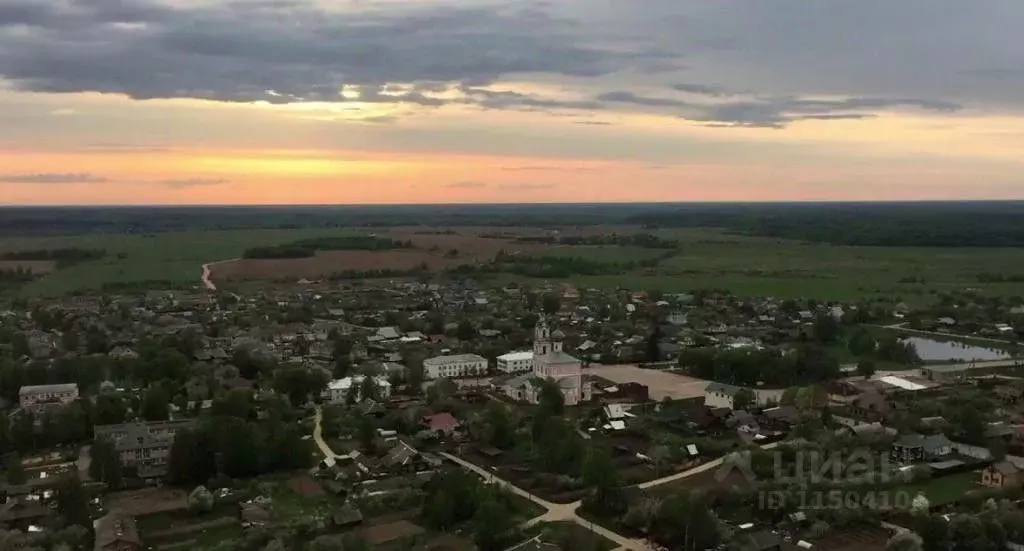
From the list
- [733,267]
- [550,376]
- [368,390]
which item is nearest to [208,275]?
[733,267]

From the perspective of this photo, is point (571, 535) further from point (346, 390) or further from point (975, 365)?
point (975, 365)

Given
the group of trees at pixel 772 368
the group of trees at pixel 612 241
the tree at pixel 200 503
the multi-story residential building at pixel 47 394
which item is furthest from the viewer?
the group of trees at pixel 612 241

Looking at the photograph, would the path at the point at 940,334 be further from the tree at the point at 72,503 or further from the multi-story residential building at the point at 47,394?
the tree at the point at 72,503

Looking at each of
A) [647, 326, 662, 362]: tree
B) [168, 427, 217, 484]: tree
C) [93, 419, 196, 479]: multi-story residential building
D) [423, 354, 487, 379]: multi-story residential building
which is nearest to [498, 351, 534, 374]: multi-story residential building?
[423, 354, 487, 379]: multi-story residential building

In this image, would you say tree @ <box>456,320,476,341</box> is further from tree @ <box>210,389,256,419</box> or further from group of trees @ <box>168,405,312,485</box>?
group of trees @ <box>168,405,312,485</box>

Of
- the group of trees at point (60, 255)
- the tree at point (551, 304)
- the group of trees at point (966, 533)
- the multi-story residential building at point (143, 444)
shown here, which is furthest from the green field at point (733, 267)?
the group of trees at point (966, 533)

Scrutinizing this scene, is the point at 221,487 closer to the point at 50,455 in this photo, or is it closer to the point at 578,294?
the point at 50,455

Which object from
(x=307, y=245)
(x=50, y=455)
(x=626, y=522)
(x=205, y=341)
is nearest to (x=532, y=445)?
(x=626, y=522)
